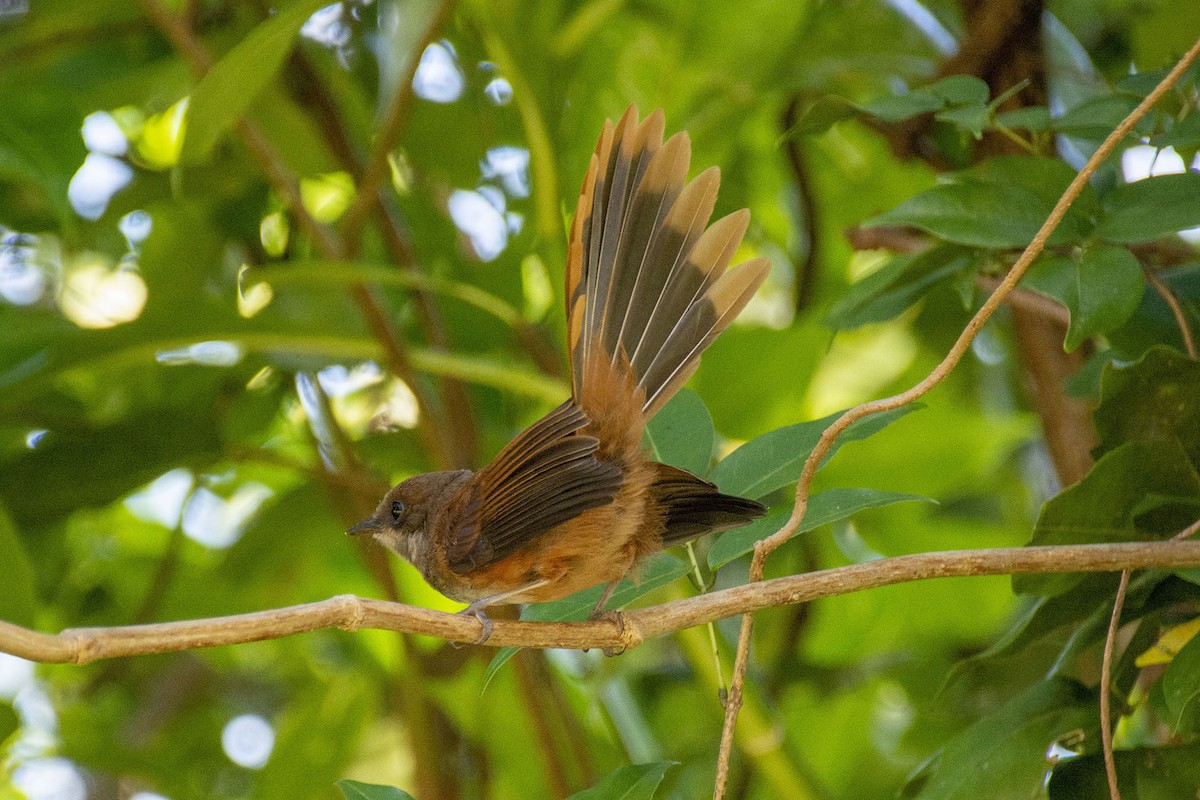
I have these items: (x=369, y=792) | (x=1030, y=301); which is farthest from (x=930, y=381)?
(x=369, y=792)

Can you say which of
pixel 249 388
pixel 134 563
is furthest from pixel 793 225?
pixel 134 563

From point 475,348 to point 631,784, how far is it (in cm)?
165

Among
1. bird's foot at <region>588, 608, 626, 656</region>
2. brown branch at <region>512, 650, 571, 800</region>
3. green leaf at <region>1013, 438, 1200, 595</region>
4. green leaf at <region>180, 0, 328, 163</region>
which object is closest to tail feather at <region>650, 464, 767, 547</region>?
bird's foot at <region>588, 608, 626, 656</region>

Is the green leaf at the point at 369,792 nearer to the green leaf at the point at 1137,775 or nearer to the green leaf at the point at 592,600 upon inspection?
the green leaf at the point at 592,600

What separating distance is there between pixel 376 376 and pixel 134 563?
913 millimetres

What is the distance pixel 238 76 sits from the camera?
2.05 metres

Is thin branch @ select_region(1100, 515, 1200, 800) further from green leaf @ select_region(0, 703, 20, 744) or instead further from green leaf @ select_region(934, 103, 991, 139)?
green leaf @ select_region(0, 703, 20, 744)

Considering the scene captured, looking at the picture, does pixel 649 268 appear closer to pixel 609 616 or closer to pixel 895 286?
pixel 895 286

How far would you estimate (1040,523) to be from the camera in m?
1.54

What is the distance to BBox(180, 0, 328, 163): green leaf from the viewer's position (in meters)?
2.04

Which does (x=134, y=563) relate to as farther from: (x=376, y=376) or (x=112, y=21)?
(x=112, y=21)

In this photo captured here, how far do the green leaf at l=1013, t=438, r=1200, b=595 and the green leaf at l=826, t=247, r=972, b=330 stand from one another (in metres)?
0.40

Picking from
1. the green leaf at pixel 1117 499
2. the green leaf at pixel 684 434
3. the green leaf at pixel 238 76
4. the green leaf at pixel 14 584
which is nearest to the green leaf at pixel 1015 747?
the green leaf at pixel 1117 499

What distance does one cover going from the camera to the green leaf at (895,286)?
5.97 feet
